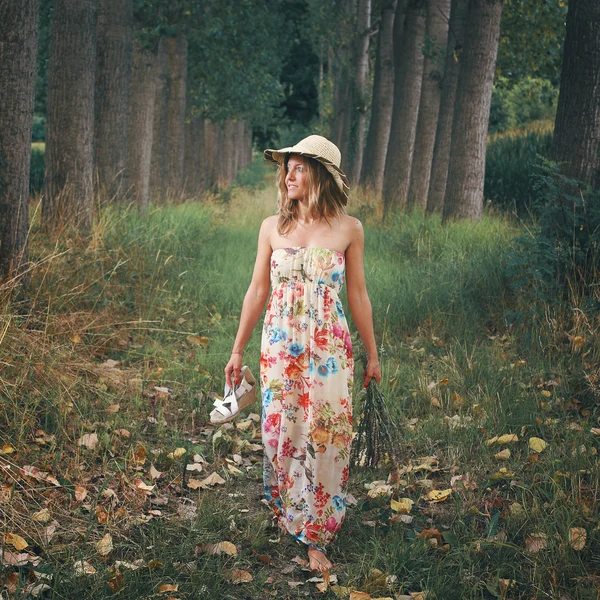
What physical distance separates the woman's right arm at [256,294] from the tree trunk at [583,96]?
4633 millimetres

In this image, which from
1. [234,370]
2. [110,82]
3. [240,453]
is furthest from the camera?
[110,82]

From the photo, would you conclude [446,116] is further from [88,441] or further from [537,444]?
[88,441]

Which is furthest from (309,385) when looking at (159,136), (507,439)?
(159,136)

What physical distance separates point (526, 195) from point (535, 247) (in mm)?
12116

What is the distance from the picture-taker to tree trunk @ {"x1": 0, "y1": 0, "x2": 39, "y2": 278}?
6.39 m

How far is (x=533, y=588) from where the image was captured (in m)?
3.59

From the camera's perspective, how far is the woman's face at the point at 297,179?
4008mm

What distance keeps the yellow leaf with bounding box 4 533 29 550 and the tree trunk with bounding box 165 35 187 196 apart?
13489mm

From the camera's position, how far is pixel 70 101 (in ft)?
29.7

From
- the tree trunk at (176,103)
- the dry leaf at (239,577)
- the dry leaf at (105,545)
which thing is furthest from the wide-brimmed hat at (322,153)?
the tree trunk at (176,103)

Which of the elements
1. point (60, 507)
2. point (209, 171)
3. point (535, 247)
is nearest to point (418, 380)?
point (535, 247)

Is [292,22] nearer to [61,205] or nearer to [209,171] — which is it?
[209,171]

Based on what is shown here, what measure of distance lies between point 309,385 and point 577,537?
150cm

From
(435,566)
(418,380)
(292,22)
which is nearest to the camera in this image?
(435,566)
